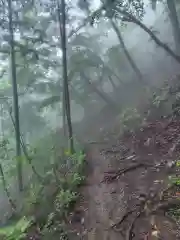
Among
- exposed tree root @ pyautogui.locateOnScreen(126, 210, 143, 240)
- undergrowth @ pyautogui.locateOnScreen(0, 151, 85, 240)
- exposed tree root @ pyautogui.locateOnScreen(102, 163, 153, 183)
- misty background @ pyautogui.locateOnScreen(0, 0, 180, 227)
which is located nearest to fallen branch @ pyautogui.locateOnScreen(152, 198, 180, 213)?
exposed tree root @ pyautogui.locateOnScreen(126, 210, 143, 240)

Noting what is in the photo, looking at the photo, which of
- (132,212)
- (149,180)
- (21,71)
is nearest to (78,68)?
(21,71)

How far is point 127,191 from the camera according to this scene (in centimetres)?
691

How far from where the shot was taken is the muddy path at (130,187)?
5387 millimetres

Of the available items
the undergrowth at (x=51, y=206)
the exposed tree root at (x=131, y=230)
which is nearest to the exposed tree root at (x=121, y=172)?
the undergrowth at (x=51, y=206)

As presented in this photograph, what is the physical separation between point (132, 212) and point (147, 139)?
4.38 meters

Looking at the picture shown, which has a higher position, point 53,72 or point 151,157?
point 53,72

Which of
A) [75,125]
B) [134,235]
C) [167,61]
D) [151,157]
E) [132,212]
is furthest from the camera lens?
[167,61]

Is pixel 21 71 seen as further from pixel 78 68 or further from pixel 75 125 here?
pixel 75 125

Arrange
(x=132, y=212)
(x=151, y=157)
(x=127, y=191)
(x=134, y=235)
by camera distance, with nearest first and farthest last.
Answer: (x=134, y=235) < (x=132, y=212) < (x=127, y=191) < (x=151, y=157)

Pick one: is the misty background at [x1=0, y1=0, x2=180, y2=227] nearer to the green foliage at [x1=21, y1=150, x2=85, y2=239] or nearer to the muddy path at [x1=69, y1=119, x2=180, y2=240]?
the green foliage at [x1=21, y1=150, x2=85, y2=239]

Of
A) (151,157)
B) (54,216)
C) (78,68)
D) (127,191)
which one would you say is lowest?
(54,216)

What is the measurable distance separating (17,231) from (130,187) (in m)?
2.78

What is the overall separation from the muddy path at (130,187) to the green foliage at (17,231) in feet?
3.82

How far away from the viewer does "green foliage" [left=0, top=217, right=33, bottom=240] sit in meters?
6.77
